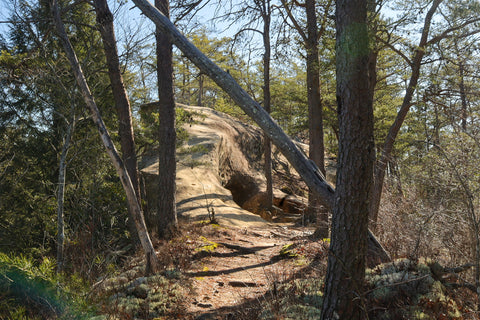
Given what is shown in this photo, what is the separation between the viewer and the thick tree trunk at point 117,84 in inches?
344

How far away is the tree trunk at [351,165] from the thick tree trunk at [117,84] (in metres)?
6.47

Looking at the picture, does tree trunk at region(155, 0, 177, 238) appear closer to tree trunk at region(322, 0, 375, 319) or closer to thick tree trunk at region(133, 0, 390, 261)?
thick tree trunk at region(133, 0, 390, 261)

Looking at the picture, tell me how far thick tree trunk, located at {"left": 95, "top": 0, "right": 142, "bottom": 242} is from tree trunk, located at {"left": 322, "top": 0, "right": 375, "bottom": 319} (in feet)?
21.2

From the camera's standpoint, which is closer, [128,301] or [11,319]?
[11,319]

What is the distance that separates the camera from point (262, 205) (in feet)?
53.0

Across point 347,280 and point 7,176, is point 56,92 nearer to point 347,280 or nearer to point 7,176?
point 7,176

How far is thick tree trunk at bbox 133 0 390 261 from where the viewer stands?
14.2 ft

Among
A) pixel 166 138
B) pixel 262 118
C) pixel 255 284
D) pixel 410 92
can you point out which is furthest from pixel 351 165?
pixel 410 92

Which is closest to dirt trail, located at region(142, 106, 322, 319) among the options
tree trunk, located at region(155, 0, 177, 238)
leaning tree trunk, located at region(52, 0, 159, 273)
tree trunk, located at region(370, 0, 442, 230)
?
leaning tree trunk, located at region(52, 0, 159, 273)

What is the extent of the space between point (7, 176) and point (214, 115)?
10116 mm

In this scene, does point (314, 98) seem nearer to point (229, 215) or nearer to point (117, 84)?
point (229, 215)

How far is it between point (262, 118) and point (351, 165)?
141 centimetres

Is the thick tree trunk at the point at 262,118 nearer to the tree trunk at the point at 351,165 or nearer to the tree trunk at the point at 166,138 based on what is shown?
the tree trunk at the point at 351,165

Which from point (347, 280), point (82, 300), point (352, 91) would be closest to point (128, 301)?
point (82, 300)
